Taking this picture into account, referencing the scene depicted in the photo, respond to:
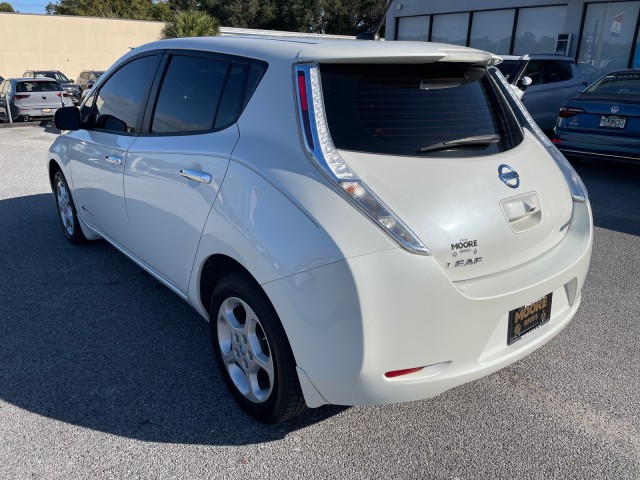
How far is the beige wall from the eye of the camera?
31.5 m

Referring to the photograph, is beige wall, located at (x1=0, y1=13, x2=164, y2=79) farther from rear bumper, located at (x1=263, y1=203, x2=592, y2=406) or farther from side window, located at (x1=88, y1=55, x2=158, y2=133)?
rear bumper, located at (x1=263, y1=203, x2=592, y2=406)

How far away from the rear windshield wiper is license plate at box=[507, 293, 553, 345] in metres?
0.79

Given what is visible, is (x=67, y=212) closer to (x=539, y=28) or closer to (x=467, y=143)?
(x=467, y=143)

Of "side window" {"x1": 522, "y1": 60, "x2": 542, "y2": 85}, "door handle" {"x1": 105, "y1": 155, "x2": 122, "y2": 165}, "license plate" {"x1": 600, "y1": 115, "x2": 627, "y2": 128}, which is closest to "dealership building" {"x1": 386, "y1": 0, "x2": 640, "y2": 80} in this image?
"side window" {"x1": 522, "y1": 60, "x2": 542, "y2": 85}

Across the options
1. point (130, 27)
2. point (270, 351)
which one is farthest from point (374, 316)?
point (130, 27)

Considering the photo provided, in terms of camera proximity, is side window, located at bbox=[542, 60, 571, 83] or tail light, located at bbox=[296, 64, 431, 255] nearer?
tail light, located at bbox=[296, 64, 431, 255]

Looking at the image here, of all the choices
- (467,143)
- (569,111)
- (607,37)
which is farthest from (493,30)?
(467,143)

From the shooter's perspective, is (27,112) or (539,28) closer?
(27,112)

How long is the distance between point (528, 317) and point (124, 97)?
3020mm

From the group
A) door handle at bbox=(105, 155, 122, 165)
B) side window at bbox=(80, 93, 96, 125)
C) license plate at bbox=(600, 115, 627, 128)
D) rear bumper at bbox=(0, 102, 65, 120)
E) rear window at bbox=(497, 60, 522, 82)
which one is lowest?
rear bumper at bbox=(0, 102, 65, 120)

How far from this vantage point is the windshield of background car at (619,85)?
770 centimetres

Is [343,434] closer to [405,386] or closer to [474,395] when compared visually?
[405,386]

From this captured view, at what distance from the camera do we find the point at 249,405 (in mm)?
2693

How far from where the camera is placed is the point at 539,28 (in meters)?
17.2
